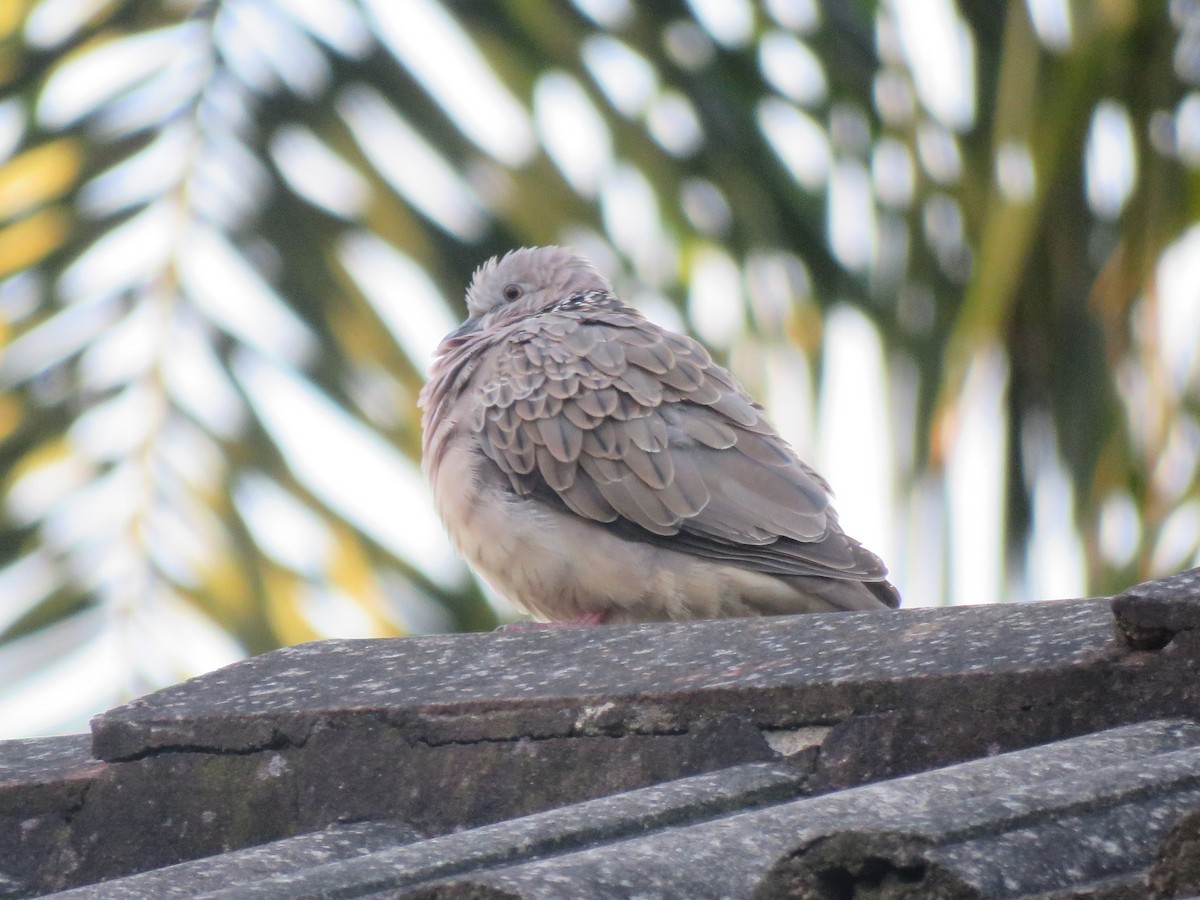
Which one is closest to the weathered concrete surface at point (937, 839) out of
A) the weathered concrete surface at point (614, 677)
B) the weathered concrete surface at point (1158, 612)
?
the weathered concrete surface at point (1158, 612)

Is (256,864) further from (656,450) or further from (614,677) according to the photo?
(656,450)

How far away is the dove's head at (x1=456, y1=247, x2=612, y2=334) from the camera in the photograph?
20.5ft

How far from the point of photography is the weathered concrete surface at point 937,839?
1.98m

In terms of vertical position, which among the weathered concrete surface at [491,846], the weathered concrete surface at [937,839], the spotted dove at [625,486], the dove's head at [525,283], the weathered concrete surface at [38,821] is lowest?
the weathered concrete surface at [937,839]

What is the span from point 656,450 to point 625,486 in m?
0.13

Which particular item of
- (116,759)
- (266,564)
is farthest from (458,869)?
(266,564)

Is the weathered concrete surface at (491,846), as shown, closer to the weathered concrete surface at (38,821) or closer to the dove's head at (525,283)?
the weathered concrete surface at (38,821)

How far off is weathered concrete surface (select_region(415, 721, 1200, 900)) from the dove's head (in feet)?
12.9

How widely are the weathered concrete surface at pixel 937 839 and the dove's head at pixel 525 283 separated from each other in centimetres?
394

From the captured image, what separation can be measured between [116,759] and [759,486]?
2.15m

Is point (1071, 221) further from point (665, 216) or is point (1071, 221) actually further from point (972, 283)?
point (665, 216)

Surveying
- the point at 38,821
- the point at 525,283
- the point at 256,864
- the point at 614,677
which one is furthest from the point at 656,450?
the point at 256,864

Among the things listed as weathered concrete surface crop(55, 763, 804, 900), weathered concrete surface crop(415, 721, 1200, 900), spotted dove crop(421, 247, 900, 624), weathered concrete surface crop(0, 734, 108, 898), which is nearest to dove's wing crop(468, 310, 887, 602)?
spotted dove crop(421, 247, 900, 624)

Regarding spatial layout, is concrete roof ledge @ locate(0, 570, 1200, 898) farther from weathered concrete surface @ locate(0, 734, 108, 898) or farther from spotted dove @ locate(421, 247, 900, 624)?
spotted dove @ locate(421, 247, 900, 624)
